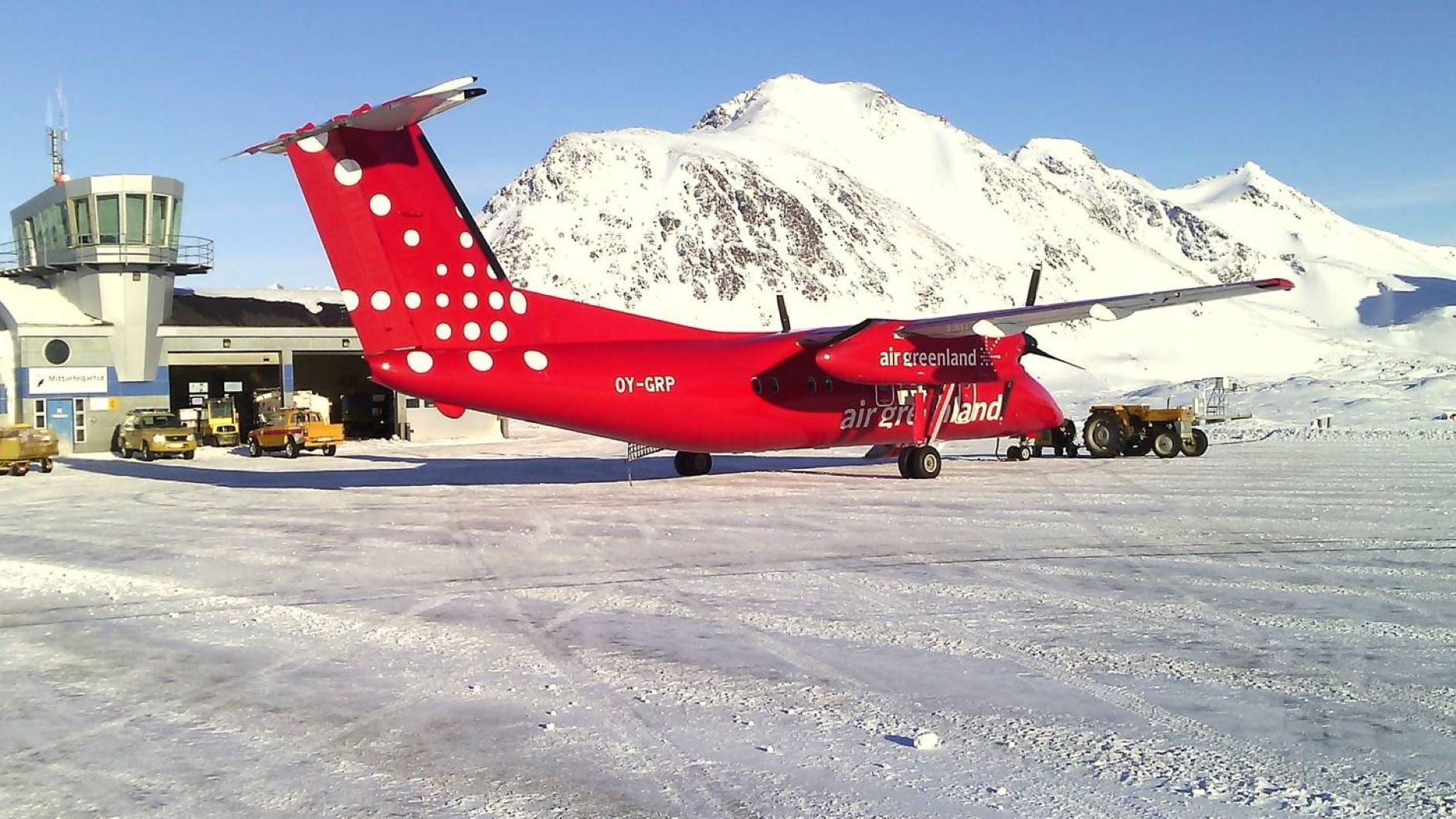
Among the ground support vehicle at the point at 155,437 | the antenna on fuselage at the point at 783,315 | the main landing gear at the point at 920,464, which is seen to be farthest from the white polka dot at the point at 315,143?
the ground support vehicle at the point at 155,437

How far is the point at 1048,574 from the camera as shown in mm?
10742

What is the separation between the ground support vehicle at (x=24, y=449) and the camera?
30.0 meters

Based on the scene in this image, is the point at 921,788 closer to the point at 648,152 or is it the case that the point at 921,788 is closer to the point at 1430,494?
the point at 1430,494

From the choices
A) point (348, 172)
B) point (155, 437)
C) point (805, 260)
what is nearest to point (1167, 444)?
point (348, 172)

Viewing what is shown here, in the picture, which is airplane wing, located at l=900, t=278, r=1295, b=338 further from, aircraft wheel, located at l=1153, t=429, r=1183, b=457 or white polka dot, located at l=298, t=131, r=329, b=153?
white polka dot, located at l=298, t=131, r=329, b=153

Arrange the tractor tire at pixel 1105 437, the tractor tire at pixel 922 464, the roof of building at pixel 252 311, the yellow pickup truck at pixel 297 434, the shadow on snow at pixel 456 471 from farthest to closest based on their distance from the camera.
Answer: the roof of building at pixel 252 311 < the yellow pickup truck at pixel 297 434 < the tractor tire at pixel 1105 437 < the shadow on snow at pixel 456 471 < the tractor tire at pixel 922 464

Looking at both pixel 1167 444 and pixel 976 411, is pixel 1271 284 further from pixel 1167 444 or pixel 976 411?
pixel 1167 444

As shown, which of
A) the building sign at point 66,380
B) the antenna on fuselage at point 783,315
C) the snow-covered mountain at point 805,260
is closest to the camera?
the antenna on fuselage at point 783,315

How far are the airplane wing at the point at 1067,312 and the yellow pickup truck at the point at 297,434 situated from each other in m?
22.9

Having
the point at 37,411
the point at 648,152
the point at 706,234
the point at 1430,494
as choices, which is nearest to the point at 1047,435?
the point at 1430,494

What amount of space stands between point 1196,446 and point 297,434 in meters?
28.0

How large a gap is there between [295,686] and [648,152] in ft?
617

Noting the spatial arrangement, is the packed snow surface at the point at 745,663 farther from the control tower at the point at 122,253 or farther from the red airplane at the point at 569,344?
the control tower at the point at 122,253

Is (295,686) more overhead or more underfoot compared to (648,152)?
more underfoot
